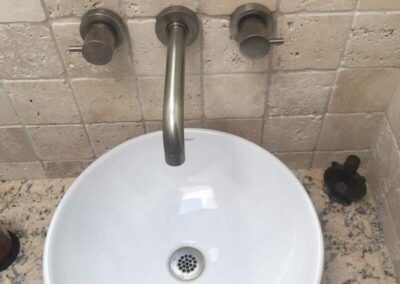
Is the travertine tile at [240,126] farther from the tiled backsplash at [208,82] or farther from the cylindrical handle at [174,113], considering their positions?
the cylindrical handle at [174,113]

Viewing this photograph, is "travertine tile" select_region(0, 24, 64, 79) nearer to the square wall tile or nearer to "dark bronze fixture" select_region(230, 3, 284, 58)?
the square wall tile

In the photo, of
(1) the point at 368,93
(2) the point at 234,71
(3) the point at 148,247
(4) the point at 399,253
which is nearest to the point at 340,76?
(1) the point at 368,93

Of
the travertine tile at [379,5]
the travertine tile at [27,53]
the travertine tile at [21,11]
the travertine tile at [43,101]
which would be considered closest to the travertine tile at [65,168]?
the travertine tile at [43,101]

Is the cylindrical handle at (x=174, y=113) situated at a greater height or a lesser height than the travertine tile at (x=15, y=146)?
greater

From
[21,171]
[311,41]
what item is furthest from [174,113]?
[21,171]

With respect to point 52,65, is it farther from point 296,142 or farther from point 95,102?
point 296,142

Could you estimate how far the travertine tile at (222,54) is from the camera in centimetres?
62

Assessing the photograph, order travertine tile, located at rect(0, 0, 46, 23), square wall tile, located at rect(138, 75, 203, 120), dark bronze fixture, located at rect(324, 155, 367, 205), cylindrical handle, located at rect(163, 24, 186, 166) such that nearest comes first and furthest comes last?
1. cylindrical handle, located at rect(163, 24, 186, 166)
2. travertine tile, located at rect(0, 0, 46, 23)
3. square wall tile, located at rect(138, 75, 203, 120)
4. dark bronze fixture, located at rect(324, 155, 367, 205)

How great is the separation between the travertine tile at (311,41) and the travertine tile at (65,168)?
429 mm

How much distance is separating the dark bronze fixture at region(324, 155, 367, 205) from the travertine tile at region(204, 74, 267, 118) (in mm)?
192

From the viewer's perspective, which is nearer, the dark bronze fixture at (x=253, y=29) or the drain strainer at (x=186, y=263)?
the dark bronze fixture at (x=253, y=29)

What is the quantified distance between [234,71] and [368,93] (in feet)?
0.78

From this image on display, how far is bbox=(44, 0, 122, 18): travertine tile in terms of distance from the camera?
589mm

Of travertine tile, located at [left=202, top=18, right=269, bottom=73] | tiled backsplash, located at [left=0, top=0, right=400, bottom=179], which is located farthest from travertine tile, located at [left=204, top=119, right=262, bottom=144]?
travertine tile, located at [left=202, top=18, right=269, bottom=73]
